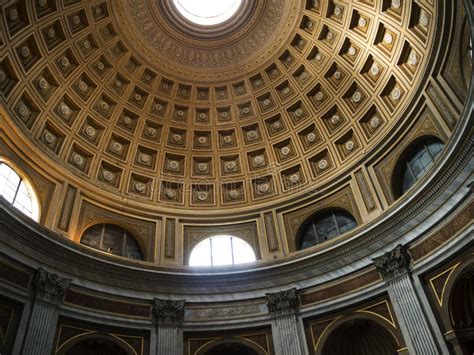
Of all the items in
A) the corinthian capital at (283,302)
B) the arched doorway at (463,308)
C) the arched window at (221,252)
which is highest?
the arched window at (221,252)

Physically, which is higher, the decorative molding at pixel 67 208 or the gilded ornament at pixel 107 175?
the gilded ornament at pixel 107 175

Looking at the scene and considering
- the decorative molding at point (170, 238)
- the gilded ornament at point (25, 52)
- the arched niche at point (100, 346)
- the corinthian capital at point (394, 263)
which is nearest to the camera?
the corinthian capital at point (394, 263)

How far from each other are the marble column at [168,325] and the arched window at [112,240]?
2.78 meters

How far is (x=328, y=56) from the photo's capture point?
19141 millimetres

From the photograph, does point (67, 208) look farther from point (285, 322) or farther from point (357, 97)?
point (357, 97)

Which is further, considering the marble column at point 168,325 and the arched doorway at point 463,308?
the marble column at point 168,325

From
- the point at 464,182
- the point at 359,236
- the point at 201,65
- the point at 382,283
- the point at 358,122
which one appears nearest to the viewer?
the point at 464,182

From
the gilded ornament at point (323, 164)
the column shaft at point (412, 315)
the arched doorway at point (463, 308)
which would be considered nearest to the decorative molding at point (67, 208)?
the gilded ornament at point (323, 164)

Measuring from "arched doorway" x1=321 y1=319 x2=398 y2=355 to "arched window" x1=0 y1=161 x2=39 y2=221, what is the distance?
1139 cm

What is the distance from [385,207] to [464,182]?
12.2 ft

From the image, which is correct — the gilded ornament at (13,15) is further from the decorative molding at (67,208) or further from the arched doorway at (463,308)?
the arched doorway at (463,308)

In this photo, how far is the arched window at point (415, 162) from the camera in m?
15.2

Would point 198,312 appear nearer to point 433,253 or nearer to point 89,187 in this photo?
point 89,187

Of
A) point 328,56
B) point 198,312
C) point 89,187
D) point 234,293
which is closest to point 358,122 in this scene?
point 328,56
